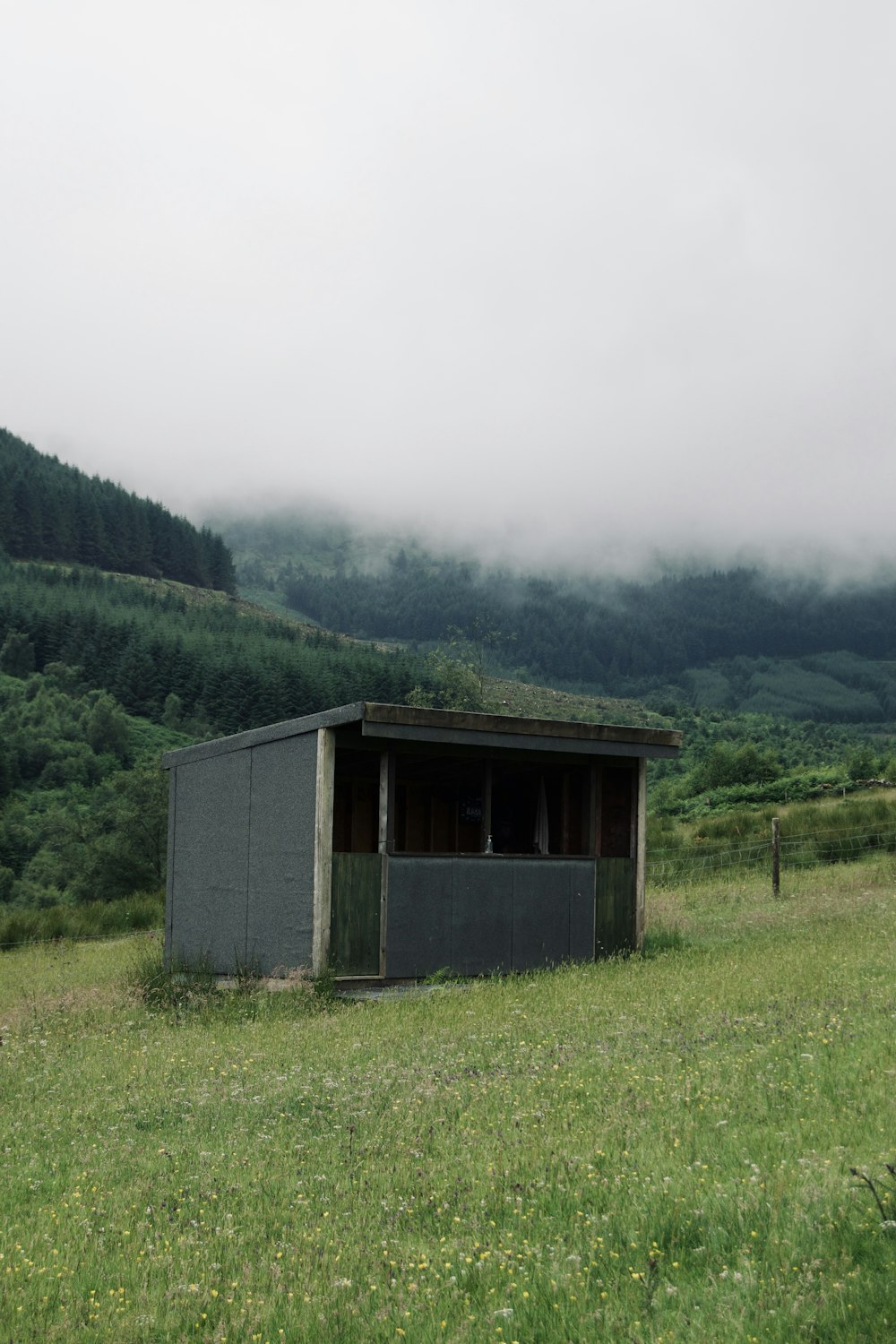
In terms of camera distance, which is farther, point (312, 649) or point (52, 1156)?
point (312, 649)

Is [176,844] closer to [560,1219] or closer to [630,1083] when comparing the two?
[630,1083]

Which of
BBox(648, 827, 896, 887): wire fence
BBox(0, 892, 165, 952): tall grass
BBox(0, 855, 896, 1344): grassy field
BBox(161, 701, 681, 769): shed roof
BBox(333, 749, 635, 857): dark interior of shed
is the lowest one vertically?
BBox(0, 892, 165, 952): tall grass

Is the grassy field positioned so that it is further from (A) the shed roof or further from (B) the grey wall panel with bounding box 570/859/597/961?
(B) the grey wall panel with bounding box 570/859/597/961

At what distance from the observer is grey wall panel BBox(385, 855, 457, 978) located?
685 inches

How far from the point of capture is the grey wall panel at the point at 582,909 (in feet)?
63.4

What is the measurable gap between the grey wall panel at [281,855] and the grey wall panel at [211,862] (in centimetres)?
43

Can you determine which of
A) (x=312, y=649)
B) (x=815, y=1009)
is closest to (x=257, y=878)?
(x=815, y=1009)

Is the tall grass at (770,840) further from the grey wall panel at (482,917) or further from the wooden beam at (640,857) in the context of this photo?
the grey wall panel at (482,917)

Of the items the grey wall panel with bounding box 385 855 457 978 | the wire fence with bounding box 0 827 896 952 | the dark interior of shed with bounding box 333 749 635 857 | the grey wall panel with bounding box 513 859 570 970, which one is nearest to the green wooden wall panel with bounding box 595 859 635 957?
the dark interior of shed with bounding box 333 749 635 857

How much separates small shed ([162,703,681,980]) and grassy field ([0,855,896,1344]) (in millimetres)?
4100

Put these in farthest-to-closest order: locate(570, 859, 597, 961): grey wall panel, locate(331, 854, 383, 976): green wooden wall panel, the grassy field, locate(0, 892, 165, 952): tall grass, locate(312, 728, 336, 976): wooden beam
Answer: locate(0, 892, 165, 952): tall grass
locate(570, 859, 597, 961): grey wall panel
locate(331, 854, 383, 976): green wooden wall panel
locate(312, 728, 336, 976): wooden beam
the grassy field

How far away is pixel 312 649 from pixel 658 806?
111m

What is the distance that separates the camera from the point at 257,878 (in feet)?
60.6


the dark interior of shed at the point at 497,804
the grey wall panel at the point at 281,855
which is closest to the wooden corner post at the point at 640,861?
the dark interior of shed at the point at 497,804
